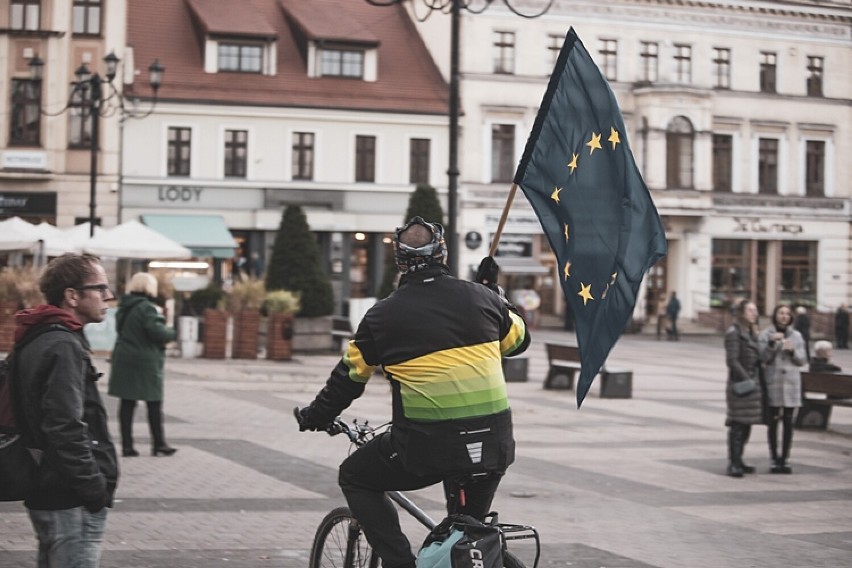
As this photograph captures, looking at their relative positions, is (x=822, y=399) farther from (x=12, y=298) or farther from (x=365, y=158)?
(x=365, y=158)

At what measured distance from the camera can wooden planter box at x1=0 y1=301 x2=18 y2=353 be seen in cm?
2533

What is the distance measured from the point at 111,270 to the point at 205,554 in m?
34.9

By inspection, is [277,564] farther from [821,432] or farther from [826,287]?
[826,287]

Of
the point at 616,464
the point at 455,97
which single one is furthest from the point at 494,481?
the point at 455,97

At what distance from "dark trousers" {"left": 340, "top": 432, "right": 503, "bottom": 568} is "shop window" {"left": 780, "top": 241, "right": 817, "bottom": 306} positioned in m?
49.4

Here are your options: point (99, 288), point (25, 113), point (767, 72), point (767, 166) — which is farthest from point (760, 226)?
point (99, 288)

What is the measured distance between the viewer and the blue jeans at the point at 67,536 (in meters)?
5.21

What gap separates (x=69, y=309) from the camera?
209 inches

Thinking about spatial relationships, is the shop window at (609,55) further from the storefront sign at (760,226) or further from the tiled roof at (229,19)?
the tiled roof at (229,19)

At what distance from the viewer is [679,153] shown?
50.9 m

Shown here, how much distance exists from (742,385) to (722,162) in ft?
131

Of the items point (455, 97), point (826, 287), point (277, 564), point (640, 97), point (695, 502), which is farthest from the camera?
point (826, 287)

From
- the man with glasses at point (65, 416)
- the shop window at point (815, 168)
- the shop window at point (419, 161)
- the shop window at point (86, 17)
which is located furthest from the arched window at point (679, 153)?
the man with glasses at point (65, 416)

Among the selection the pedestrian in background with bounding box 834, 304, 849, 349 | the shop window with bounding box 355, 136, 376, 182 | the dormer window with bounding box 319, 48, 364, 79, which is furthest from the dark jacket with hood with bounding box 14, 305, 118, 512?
the pedestrian in background with bounding box 834, 304, 849, 349
